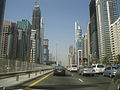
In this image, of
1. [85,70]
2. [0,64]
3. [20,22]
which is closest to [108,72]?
[85,70]

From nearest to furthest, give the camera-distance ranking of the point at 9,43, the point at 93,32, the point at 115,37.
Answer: the point at 9,43
the point at 115,37
the point at 93,32

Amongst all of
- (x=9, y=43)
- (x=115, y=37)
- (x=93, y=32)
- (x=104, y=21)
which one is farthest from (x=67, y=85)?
(x=104, y=21)

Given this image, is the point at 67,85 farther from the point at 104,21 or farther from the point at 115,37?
the point at 104,21

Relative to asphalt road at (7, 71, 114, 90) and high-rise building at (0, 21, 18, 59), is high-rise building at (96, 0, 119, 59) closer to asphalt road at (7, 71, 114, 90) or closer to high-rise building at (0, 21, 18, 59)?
high-rise building at (0, 21, 18, 59)

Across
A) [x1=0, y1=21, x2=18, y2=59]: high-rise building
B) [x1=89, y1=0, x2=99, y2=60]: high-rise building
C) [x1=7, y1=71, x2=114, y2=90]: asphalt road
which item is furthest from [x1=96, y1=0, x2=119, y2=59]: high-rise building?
[x1=7, y1=71, x2=114, y2=90]: asphalt road

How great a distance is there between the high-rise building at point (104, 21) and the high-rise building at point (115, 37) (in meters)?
3.60

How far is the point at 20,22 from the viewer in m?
158

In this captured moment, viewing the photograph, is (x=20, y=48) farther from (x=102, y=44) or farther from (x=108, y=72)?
(x=108, y=72)

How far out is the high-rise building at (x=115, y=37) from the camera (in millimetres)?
136625

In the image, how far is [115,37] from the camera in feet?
464

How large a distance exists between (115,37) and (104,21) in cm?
1878

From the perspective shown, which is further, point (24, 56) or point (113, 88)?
point (24, 56)

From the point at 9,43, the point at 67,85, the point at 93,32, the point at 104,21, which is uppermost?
the point at 104,21

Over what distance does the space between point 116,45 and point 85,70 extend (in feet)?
412
